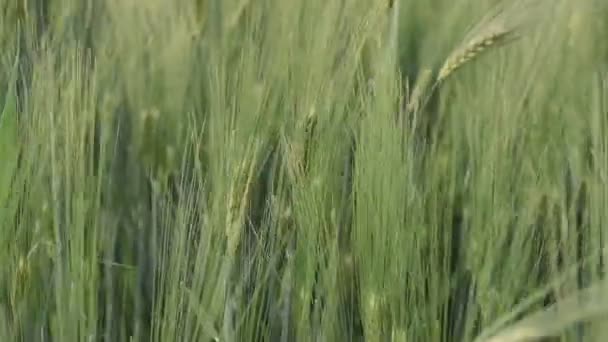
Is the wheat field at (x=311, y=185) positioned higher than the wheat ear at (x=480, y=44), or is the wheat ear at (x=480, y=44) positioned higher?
the wheat ear at (x=480, y=44)

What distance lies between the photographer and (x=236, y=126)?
2.98 feet

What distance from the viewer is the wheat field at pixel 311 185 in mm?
840

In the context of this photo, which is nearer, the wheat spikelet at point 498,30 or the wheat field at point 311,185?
the wheat field at point 311,185

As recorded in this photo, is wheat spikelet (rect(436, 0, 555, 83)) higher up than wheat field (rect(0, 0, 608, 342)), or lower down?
higher up

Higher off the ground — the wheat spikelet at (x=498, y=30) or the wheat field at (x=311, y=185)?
the wheat spikelet at (x=498, y=30)

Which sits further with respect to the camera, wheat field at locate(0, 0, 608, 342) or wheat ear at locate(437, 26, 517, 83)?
wheat ear at locate(437, 26, 517, 83)

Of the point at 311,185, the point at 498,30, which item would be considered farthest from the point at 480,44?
the point at 311,185

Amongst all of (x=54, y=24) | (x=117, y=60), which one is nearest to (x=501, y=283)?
(x=117, y=60)

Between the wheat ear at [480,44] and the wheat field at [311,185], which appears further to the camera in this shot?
the wheat ear at [480,44]

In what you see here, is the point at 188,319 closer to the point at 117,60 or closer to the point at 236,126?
the point at 236,126

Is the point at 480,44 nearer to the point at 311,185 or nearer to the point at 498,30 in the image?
the point at 498,30

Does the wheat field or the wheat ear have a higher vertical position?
the wheat ear

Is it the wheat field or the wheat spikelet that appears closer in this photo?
the wheat field

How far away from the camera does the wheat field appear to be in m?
0.84
